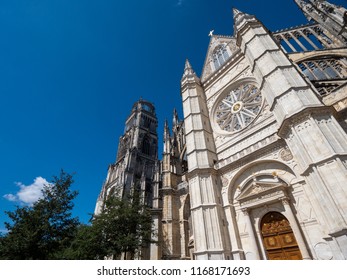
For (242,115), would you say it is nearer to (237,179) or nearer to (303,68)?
(237,179)

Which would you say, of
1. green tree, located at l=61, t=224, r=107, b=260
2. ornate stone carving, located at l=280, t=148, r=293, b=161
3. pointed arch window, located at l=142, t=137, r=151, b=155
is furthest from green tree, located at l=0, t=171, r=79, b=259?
pointed arch window, located at l=142, t=137, r=151, b=155

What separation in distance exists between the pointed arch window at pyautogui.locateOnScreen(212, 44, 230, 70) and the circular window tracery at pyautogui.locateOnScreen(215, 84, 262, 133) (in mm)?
4848

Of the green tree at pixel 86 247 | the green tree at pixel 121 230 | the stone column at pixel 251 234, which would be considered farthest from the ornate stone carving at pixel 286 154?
the green tree at pixel 86 247

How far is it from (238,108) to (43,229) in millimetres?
15409

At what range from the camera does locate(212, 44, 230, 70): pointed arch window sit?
1923 cm

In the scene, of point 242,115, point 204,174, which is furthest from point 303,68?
point 204,174

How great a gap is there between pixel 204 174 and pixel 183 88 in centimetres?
977

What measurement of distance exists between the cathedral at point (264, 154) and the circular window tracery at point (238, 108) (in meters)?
0.08

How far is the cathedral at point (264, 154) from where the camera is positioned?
7.87 m

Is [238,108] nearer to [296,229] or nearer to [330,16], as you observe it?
[296,229]

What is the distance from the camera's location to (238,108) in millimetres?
14742

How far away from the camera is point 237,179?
11984 mm

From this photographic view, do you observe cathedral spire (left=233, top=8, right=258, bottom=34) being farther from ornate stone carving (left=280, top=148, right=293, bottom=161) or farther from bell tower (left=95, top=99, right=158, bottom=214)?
bell tower (left=95, top=99, right=158, bottom=214)
